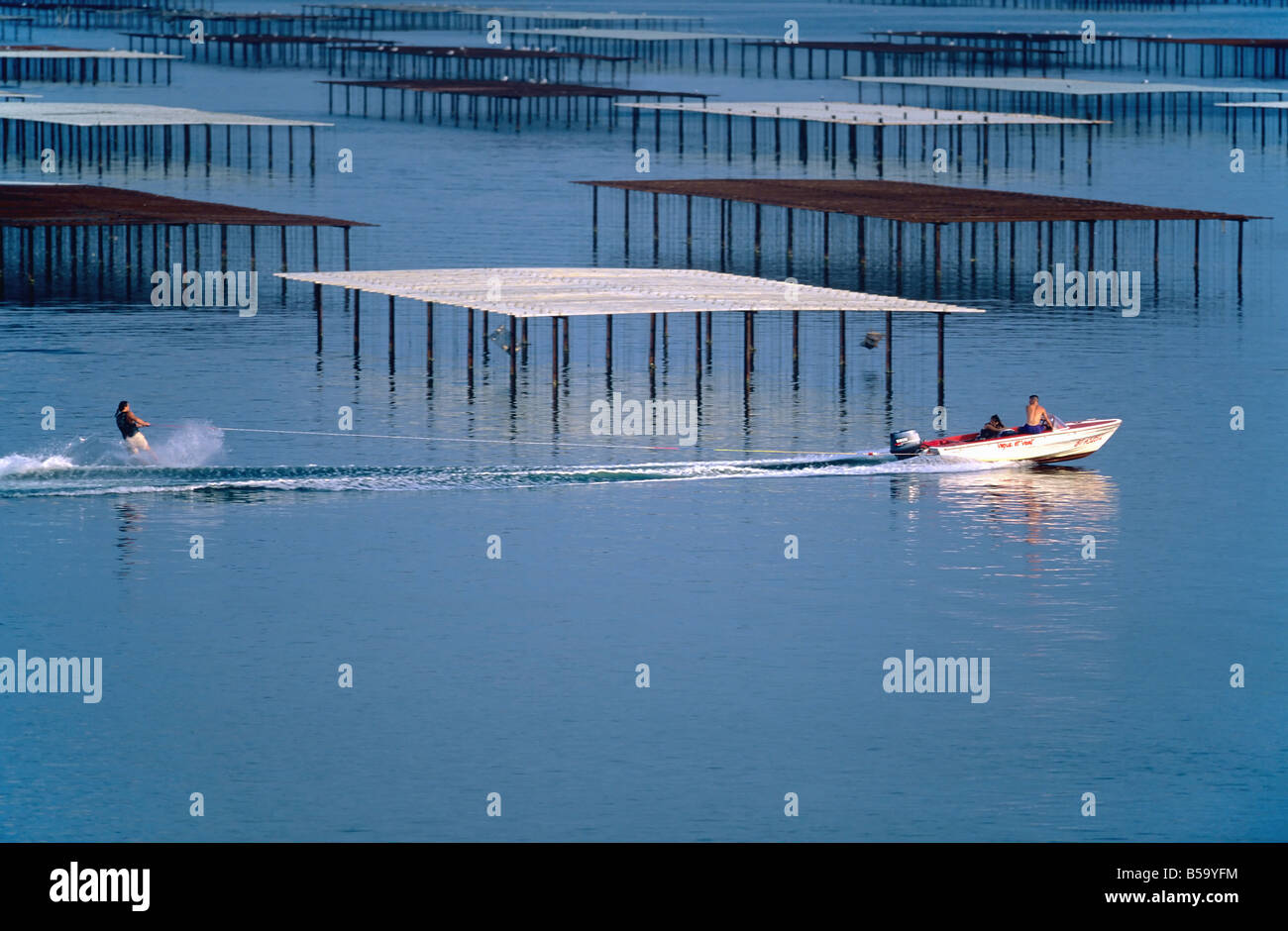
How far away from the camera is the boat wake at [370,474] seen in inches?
2790

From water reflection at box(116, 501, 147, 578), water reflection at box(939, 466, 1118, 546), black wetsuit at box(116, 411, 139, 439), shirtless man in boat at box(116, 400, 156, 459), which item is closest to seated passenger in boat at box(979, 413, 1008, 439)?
water reflection at box(939, 466, 1118, 546)

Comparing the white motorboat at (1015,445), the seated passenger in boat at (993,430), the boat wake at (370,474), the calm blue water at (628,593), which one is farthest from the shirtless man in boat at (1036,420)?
the boat wake at (370,474)

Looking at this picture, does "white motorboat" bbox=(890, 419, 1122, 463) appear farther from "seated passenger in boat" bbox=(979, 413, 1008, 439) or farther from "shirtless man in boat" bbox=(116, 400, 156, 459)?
"shirtless man in boat" bbox=(116, 400, 156, 459)

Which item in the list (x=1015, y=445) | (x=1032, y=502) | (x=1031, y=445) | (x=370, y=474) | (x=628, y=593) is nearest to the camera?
(x=628, y=593)

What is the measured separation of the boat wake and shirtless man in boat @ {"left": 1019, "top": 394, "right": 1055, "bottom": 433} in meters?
1.98

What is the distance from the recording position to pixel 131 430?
7031 cm

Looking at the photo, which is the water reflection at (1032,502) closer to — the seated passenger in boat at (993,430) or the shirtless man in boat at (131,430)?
the seated passenger in boat at (993,430)

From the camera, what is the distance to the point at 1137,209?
4616 inches

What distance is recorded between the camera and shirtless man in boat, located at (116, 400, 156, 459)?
228 feet

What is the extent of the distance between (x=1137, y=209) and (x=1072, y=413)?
34.8 m

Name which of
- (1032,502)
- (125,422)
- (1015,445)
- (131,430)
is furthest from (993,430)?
(125,422)

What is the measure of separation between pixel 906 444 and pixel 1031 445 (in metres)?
4.32

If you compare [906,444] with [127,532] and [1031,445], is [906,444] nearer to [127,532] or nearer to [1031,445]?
[1031,445]
